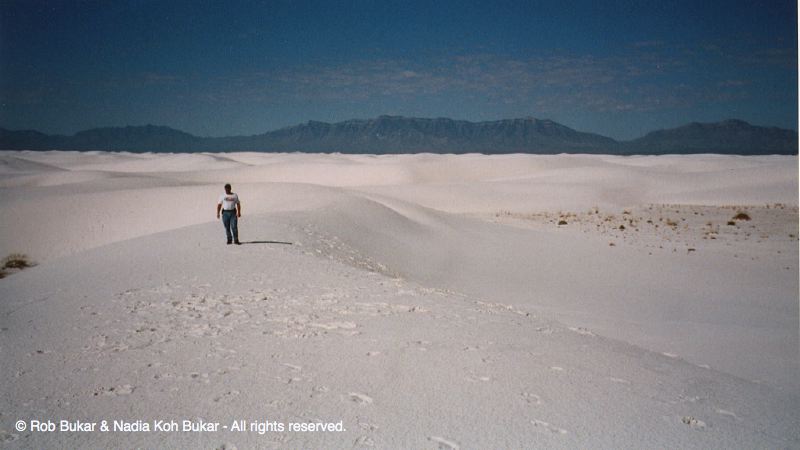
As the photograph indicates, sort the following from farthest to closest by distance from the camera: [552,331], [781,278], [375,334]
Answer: [781,278] < [552,331] < [375,334]

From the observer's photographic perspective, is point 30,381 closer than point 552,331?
Yes

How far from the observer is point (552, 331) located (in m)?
7.09

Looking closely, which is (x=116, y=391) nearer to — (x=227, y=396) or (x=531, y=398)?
(x=227, y=396)

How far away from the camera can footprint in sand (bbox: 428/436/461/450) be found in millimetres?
3912

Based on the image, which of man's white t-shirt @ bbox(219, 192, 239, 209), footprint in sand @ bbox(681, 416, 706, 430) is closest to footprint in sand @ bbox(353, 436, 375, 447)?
footprint in sand @ bbox(681, 416, 706, 430)

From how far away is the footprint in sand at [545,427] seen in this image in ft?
13.7

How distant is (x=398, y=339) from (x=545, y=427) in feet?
7.45

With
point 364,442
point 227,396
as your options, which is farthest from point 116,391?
point 364,442

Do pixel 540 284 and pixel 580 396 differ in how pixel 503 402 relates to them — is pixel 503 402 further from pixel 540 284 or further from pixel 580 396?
pixel 540 284

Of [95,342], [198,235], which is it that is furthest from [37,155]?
[95,342]

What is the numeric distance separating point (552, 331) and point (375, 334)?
250 cm

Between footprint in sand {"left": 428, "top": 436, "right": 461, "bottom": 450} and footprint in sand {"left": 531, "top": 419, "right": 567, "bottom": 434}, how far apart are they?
738mm

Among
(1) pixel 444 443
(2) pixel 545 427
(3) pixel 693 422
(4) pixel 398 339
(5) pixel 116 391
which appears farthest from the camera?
(4) pixel 398 339

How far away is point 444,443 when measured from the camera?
3965 mm
